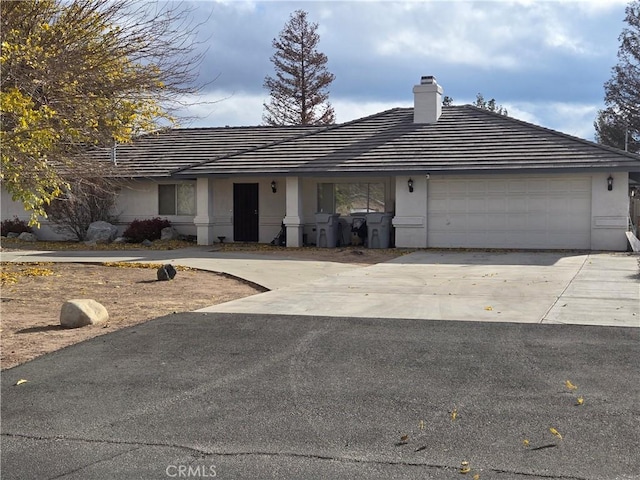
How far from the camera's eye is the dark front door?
24.6 m

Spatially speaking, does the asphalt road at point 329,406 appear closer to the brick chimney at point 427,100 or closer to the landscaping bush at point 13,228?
the brick chimney at point 427,100

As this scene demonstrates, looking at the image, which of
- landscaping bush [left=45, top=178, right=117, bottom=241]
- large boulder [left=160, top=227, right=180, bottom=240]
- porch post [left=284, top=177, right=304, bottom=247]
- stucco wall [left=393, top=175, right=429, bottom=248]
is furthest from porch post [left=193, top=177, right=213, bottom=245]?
stucco wall [left=393, top=175, right=429, bottom=248]

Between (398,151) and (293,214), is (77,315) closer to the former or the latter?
(293,214)

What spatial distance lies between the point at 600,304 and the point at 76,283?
370 inches

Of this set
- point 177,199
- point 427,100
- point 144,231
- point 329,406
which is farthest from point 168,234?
point 329,406

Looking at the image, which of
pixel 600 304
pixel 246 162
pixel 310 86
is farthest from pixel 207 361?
pixel 310 86

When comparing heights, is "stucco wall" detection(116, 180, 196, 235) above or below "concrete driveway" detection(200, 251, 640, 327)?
above

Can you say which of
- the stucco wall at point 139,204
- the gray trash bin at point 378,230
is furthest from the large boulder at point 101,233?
the gray trash bin at point 378,230

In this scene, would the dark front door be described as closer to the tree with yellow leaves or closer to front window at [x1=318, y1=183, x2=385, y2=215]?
front window at [x1=318, y1=183, x2=385, y2=215]

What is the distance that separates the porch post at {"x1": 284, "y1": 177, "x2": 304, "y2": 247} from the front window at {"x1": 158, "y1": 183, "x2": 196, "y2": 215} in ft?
14.9

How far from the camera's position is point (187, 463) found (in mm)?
4395

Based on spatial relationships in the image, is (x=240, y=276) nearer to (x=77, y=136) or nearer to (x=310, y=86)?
(x=77, y=136)

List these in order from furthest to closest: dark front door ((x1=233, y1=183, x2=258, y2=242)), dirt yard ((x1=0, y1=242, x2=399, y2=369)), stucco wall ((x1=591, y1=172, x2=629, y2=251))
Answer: dark front door ((x1=233, y1=183, x2=258, y2=242)) → stucco wall ((x1=591, y1=172, x2=629, y2=251)) → dirt yard ((x1=0, y1=242, x2=399, y2=369))

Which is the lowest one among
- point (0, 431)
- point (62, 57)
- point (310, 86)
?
point (0, 431)
